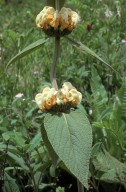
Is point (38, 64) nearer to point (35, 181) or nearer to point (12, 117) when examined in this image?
point (12, 117)

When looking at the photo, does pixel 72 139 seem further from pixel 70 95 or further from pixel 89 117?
pixel 89 117

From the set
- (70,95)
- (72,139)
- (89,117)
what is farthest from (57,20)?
(89,117)

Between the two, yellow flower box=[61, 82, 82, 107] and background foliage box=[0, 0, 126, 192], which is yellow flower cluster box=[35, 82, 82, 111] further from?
background foliage box=[0, 0, 126, 192]

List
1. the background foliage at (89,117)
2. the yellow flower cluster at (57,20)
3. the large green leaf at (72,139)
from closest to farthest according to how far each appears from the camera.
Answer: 1. the large green leaf at (72,139)
2. the yellow flower cluster at (57,20)
3. the background foliage at (89,117)

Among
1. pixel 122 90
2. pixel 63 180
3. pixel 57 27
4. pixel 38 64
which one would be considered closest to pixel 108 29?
pixel 38 64

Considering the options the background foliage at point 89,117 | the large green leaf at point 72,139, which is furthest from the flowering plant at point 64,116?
the background foliage at point 89,117

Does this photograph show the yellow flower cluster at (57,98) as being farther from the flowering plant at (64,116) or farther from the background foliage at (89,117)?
the background foliage at (89,117)
